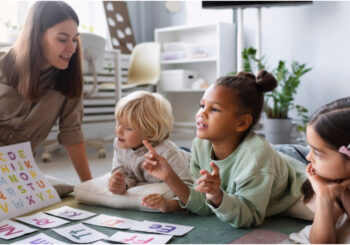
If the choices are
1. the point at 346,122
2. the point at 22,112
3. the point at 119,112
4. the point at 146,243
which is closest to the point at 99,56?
the point at 22,112

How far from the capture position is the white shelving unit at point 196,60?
402 centimetres

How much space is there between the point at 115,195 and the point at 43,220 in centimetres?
27

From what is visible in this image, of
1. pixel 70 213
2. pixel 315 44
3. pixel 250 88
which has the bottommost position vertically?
pixel 70 213

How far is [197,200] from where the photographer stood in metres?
1.30

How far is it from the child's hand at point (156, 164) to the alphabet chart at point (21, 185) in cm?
53

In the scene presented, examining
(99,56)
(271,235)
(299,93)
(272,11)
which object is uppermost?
(272,11)

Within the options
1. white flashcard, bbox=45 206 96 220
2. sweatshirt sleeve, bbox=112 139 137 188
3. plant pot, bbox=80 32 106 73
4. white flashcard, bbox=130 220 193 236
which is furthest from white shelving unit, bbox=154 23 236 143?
white flashcard, bbox=130 220 193 236

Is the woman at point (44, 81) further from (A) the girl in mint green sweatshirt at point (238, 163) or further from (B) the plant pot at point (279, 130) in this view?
(B) the plant pot at point (279, 130)

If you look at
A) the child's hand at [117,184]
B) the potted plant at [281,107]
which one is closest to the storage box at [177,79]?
the potted plant at [281,107]

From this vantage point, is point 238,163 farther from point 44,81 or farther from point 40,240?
point 44,81

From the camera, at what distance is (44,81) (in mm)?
1658

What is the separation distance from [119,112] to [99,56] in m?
1.77

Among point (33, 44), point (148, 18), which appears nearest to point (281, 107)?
point (33, 44)

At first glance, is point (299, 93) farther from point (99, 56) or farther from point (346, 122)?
point (346, 122)
